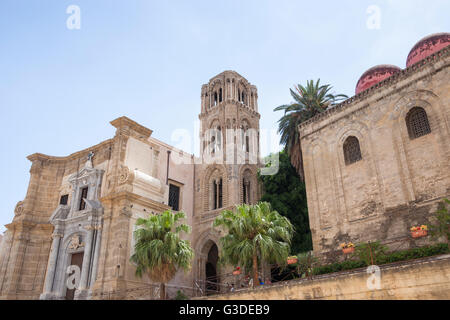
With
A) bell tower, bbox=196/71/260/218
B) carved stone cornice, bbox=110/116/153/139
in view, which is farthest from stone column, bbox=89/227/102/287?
bell tower, bbox=196/71/260/218

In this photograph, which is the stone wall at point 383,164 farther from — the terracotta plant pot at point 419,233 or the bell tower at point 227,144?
the bell tower at point 227,144

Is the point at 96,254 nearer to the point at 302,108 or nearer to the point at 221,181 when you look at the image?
the point at 221,181

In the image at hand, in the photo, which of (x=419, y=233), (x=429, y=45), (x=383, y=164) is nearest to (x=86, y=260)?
(x=383, y=164)

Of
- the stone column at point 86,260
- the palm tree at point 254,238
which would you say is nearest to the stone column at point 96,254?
the stone column at point 86,260

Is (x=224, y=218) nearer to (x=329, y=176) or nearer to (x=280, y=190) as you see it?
(x=329, y=176)

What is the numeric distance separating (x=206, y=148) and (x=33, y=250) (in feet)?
47.2

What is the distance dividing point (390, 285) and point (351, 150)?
10.4 m

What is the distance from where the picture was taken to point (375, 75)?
21906 millimetres

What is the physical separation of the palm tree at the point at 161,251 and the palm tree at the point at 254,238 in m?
2.02

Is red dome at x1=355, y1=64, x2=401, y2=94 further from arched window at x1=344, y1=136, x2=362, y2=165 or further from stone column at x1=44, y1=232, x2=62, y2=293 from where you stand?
stone column at x1=44, y1=232, x2=62, y2=293

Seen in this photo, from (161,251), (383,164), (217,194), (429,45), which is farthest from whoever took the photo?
(217,194)

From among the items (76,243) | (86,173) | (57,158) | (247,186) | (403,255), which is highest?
(57,158)

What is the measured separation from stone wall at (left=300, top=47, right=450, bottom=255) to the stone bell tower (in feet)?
27.7

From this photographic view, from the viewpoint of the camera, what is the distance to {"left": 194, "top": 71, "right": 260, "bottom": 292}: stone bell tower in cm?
2714
